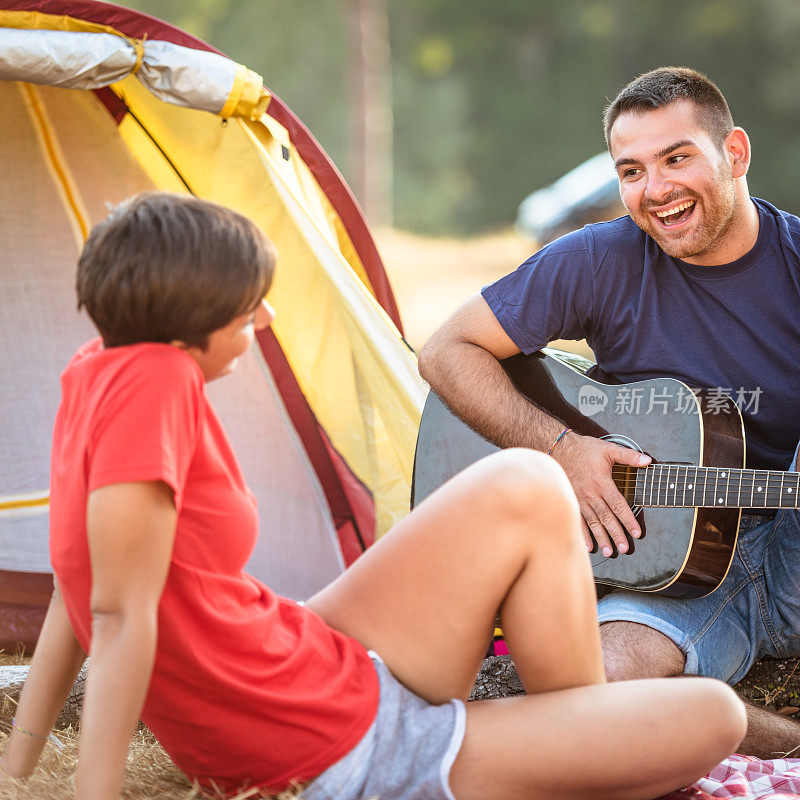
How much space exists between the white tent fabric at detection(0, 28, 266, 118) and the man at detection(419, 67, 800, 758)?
2.82 ft

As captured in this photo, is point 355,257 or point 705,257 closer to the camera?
point 705,257

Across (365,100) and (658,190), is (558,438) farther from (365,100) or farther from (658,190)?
(365,100)

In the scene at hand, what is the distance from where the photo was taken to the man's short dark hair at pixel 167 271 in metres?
1.32

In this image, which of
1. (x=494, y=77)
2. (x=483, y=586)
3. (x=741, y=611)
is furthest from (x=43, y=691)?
(x=494, y=77)

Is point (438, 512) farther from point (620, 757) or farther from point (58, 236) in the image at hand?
point (58, 236)

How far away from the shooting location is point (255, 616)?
4.68ft

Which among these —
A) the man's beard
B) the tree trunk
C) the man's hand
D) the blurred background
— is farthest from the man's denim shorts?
the blurred background

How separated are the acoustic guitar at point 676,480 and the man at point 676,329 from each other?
0.04 m

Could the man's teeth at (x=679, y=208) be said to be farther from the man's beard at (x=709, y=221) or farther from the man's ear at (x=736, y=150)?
the man's ear at (x=736, y=150)

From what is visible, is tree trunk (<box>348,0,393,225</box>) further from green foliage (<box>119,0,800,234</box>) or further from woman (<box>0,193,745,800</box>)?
woman (<box>0,193,745,800</box>)

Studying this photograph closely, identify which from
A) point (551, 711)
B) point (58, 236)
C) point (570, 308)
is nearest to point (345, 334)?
point (570, 308)

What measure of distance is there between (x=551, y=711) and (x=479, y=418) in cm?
113

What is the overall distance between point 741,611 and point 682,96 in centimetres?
120

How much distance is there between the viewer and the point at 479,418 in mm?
2533
